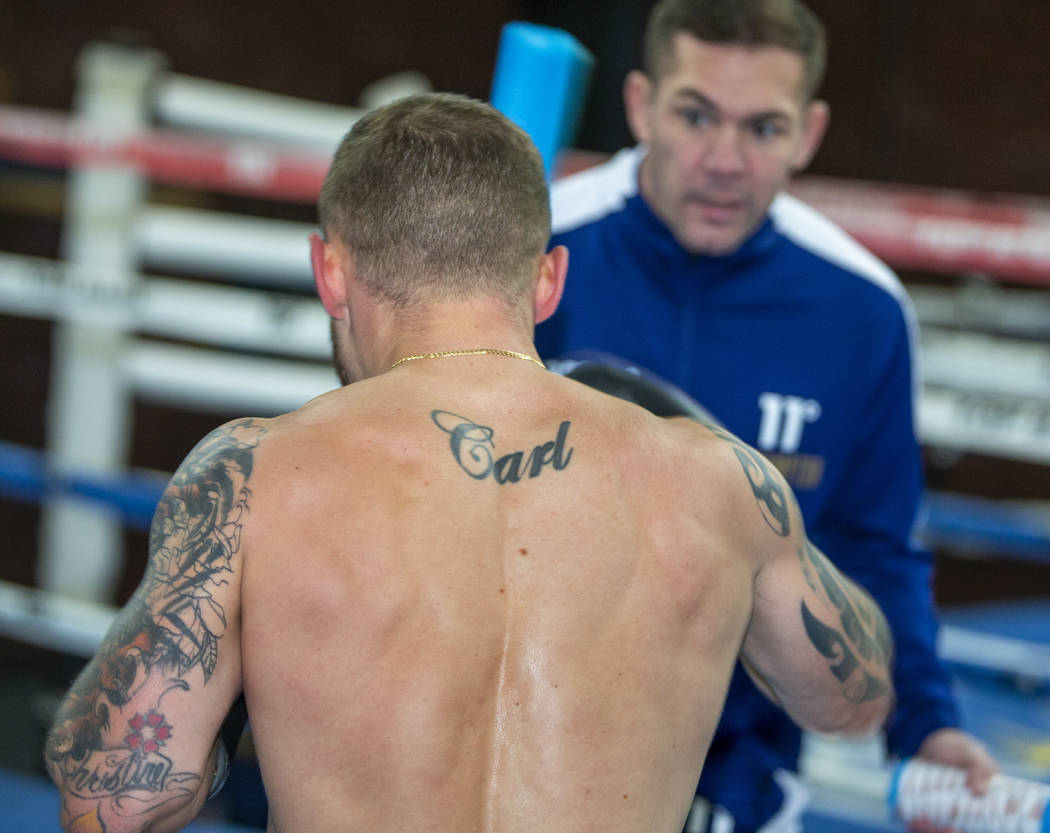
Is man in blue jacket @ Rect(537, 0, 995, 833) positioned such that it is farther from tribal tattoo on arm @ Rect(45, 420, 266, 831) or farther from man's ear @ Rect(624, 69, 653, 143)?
tribal tattoo on arm @ Rect(45, 420, 266, 831)

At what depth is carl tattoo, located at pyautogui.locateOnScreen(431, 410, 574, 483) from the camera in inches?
48.6

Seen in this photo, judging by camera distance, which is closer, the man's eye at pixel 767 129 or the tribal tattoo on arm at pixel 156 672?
the tribal tattoo on arm at pixel 156 672

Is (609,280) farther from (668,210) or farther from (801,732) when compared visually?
(801,732)

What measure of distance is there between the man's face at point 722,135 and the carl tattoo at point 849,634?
26.4 inches

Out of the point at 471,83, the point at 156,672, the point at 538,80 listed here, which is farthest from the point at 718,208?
the point at 471,83

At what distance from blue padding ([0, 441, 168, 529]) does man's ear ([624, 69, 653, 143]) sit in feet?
5.01

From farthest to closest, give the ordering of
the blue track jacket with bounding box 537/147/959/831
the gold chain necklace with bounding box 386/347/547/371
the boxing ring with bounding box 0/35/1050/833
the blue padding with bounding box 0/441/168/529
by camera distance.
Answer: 1. the boxing ring with bounding box 0/35/1050/833
2. the blue padding with bounding box 0/441/168/529
3. the blue track jacket with bounding box 537/147/959/831
4. the gold chain necklace with bounding box 386/347/547/371

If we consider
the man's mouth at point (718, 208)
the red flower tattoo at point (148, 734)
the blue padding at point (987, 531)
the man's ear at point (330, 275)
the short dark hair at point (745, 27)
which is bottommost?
the blue padding at point (987, 531)

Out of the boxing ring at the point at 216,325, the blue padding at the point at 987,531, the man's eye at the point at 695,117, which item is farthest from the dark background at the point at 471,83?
the man's eye at the point at 695,117

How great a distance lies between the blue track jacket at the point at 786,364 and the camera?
2.00m

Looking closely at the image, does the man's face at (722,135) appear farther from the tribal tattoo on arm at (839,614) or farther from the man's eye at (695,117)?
the tribal tattoo on arm at (839,614)

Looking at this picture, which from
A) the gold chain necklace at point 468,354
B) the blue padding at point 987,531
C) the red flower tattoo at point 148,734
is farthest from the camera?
the blue padding at point 987,531

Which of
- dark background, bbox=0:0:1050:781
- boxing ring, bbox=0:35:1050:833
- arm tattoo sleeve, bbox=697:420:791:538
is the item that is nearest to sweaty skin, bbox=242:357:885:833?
arm tattoo sleeve, bbox=697:420:791:538

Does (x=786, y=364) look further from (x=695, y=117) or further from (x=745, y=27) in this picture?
(x=745, y=27)
